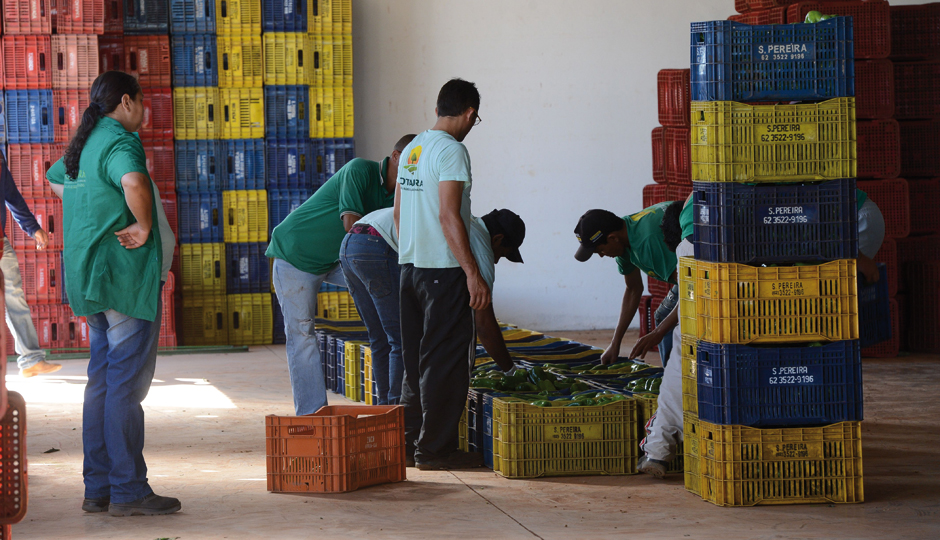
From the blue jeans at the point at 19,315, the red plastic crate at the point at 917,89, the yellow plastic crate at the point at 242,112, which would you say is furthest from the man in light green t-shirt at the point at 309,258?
the red plastic crate at the point at 917,89

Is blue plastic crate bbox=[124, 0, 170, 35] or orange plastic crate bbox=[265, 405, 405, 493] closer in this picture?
orange plastic crate bbox=[265, 405, 405, 493]

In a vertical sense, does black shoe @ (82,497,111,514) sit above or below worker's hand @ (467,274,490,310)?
below

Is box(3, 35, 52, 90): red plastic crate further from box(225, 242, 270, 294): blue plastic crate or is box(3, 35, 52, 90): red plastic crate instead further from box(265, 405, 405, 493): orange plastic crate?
box(265, 405, 405, 493): orange plastic crate

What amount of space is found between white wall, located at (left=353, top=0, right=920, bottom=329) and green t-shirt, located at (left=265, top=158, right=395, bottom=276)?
6.00m

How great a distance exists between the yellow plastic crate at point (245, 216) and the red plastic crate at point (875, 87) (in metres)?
6.23

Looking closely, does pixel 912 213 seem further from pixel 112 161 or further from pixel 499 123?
pixel 112 161

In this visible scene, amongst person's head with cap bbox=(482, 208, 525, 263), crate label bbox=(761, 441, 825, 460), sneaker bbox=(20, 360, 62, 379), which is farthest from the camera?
sneaker bbox=(20, 360, 62, 379)

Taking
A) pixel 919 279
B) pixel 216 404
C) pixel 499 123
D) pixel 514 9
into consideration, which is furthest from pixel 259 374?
pixel 919 279

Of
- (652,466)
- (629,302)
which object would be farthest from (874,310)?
(652,466)

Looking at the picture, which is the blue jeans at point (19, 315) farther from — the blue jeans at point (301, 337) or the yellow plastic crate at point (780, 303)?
the yellow plastic crate at point (780, 303)

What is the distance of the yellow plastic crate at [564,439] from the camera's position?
5453 mm

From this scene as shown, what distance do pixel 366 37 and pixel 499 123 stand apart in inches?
72.9

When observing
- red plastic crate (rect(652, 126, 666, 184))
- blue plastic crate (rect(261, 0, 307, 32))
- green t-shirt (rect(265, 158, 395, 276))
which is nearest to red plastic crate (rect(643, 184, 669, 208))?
red plastic crate (rect(652, 126, 666, 184))

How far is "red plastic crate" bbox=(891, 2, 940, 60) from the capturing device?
10.5 metres
